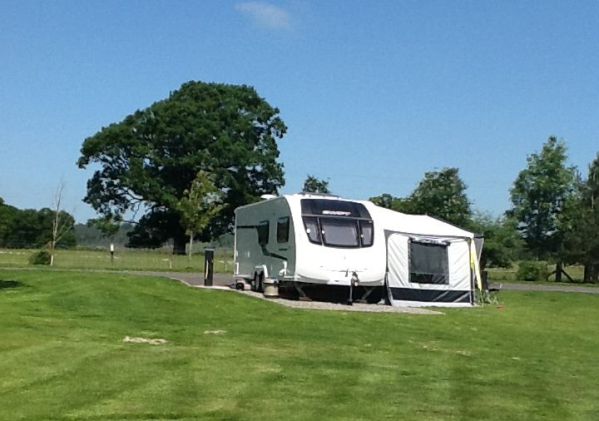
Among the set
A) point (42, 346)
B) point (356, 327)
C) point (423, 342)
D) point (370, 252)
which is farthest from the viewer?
point (370, 252)

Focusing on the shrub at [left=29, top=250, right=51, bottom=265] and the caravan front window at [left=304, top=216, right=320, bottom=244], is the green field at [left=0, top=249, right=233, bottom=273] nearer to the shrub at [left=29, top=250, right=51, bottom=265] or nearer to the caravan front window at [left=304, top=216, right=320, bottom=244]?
the shrub at [left=29, top=250, right=51, bottom=265]

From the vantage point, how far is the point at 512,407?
26.5 feet

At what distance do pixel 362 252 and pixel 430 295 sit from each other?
294cm

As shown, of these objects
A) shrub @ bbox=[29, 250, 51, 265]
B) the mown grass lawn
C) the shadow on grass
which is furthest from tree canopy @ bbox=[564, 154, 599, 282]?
the shadow on grass

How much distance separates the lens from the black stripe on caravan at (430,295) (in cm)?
2436

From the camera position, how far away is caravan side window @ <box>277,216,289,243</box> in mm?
23797

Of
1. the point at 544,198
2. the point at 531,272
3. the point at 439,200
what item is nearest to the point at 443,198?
the point at 439,200

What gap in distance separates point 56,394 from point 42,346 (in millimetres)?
3236

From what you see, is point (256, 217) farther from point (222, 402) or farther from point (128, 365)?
point (222, 402)

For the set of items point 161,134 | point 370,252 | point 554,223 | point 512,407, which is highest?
point 161,134

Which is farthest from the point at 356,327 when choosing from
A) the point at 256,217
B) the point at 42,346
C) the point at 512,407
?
the point at 256,217

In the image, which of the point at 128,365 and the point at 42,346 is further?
the point at 42,346

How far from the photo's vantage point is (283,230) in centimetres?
2411

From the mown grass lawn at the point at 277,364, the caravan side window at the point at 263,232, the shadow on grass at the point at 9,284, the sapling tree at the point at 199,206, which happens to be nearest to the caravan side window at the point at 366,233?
the caravan side window at the point at 263,232
